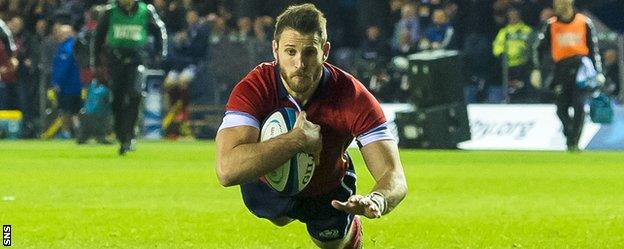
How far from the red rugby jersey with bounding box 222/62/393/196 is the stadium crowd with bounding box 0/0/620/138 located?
719 inches

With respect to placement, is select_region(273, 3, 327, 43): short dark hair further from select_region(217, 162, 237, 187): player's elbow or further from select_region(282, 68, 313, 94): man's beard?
select_region(217, 162, 237, 187): player's elbow

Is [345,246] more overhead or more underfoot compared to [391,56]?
more overhead

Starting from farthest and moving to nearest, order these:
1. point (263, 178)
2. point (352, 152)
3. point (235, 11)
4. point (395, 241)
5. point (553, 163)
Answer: point (235, 11) < point (352, 152) < point (553, 163) < point (395, 241) < point (263, 178)

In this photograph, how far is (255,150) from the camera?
7.20 metres

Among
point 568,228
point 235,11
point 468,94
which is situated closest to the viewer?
point 568,228

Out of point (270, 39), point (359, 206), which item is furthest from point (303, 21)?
point (270, 39)

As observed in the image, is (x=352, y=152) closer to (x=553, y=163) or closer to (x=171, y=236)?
(x=553, y=163)

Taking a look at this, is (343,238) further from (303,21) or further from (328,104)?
(303,21)

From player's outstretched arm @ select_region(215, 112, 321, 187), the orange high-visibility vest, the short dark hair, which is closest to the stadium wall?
the orange high-visibility vest

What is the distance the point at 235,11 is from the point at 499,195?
54.9 feet

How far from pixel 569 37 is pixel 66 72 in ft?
33.2

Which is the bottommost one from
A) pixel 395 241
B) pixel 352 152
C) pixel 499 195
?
pixel 352 152

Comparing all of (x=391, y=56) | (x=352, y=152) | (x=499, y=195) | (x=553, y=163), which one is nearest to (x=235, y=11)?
(x=391, y=56)

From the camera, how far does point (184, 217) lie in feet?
40.0
